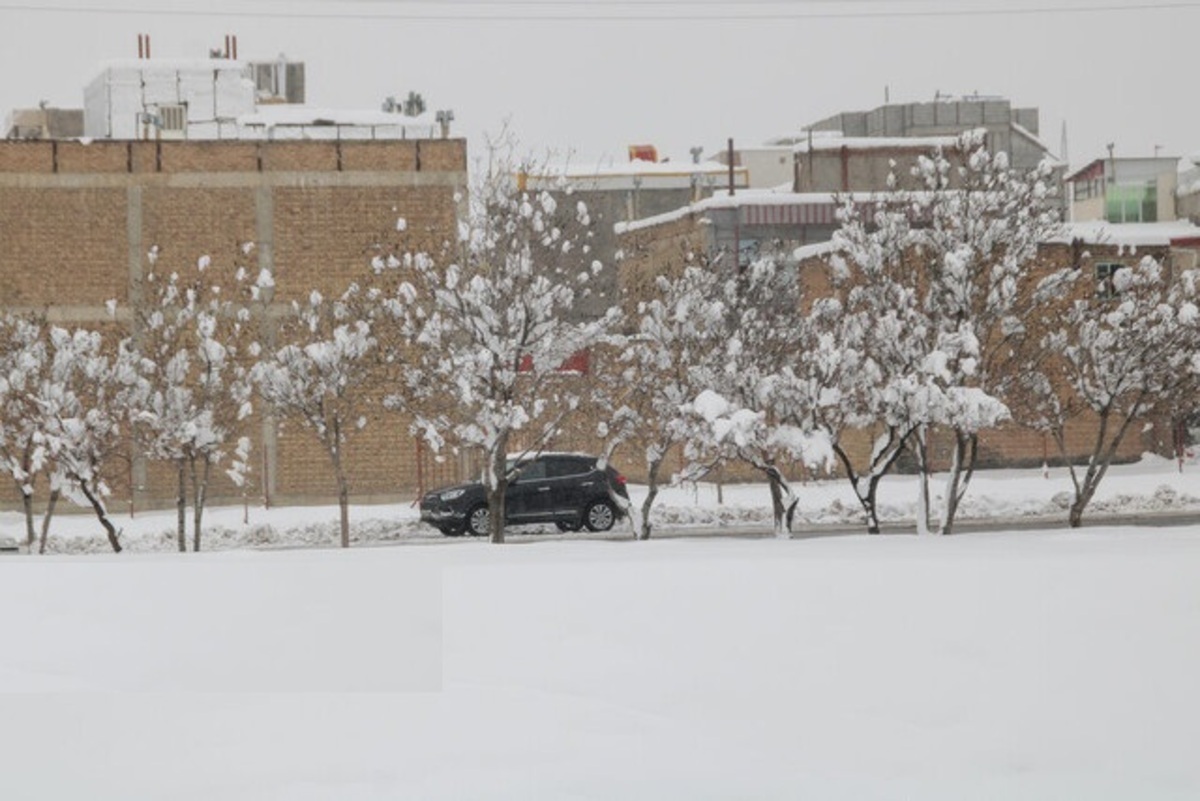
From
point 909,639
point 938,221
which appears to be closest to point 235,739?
point 909,639

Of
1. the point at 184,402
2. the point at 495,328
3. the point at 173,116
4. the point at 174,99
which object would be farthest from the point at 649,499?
the point at 174,99

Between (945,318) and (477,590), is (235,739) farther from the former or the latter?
(945,318)

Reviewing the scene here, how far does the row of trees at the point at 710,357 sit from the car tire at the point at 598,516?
9.46ft

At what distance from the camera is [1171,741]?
967 cm

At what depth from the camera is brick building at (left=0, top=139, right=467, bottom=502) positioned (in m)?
40.9

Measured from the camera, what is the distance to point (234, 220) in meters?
41.6

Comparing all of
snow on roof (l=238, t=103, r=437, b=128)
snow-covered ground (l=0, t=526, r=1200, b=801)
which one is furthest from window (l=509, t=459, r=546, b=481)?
snow-covered ground (l=0, t=526, r=1200, b=801)

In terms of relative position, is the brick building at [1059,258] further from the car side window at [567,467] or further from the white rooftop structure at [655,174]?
the white rooftop structure at [655,174]

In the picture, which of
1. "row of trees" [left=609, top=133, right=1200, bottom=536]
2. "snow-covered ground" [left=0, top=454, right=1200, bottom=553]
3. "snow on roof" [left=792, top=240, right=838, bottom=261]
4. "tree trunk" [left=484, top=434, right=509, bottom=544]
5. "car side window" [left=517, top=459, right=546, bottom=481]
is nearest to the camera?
"row of trees" [left=609, top=133, right=1200, bottom=536]

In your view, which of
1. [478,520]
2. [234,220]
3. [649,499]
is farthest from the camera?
[234,220]

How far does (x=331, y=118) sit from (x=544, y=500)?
16.6 meters

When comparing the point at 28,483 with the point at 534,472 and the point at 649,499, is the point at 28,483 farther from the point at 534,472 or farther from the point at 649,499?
the point at 649,499

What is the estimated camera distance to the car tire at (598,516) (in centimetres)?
3194

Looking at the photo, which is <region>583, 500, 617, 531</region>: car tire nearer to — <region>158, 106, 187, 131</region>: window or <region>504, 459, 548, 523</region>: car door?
<region>504, 459, 548, 523</region>: car door
